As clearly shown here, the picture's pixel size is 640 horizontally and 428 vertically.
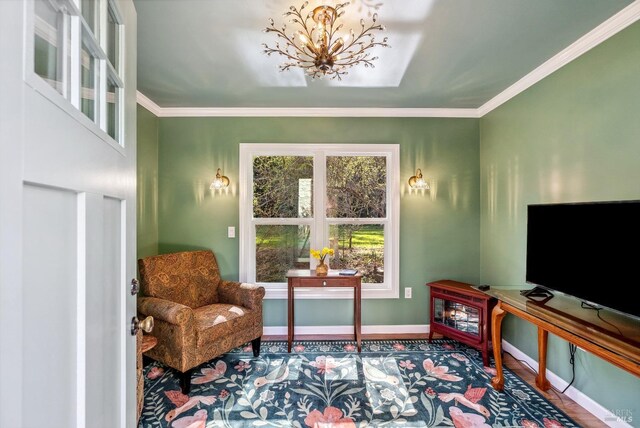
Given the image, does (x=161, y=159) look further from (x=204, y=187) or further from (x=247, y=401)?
(x=247, y=401)

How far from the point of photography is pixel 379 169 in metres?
3.34

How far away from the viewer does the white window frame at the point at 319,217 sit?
10.6ft

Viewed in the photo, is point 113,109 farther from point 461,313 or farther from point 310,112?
point 461,313

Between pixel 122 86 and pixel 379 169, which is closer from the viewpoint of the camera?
pixel 122 86

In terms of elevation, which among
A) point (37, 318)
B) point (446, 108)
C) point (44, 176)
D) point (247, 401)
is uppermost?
point (446, 108)

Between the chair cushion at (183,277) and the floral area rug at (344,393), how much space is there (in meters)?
0.58

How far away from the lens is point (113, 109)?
3.26ft

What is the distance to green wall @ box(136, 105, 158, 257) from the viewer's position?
9.40 ft

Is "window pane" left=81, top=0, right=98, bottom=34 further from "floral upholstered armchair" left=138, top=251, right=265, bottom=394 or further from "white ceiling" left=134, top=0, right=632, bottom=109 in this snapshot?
"floral upholstered armchair" left=138, top=251, right=265, bottom=394

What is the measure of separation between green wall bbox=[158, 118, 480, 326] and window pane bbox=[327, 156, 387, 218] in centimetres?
21

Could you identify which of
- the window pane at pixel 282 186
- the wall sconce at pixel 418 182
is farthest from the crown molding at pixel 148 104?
the wall sconce at pixel 418 182

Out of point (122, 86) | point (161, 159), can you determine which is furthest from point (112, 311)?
point (161, 159)

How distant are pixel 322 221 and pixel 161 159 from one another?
189 cm

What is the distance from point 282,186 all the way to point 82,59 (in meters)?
2.54
